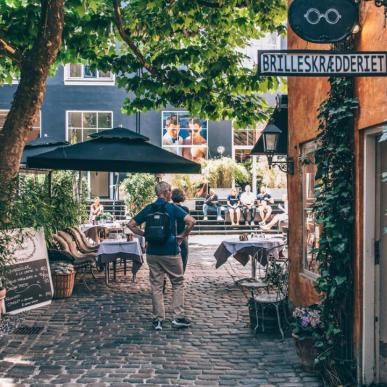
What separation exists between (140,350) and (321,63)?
12.2 ft

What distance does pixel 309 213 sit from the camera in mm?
7043

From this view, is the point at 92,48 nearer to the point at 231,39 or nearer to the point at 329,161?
the point at 231,39

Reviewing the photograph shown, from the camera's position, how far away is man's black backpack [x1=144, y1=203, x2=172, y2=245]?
706 centimetres

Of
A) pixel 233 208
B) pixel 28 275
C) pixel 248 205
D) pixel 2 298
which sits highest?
pixel 248 205

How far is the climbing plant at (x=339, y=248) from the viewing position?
5117 mm

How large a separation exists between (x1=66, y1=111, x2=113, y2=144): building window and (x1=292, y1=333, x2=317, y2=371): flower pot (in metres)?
23.0

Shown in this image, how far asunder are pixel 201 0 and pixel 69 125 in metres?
18.8

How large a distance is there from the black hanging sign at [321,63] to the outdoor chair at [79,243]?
8073 millimetres

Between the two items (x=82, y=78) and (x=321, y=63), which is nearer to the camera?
(x=321, y=63)

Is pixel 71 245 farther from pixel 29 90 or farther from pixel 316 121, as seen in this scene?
pixel 316 121

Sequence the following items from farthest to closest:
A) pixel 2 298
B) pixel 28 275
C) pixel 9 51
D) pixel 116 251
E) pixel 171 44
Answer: pixel 171 44, pixel 116 251, pixel 9 51, pixel 28 275, pixel 2 298

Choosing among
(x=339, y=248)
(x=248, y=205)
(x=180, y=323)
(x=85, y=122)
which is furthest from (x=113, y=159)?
(x=85, y=122)

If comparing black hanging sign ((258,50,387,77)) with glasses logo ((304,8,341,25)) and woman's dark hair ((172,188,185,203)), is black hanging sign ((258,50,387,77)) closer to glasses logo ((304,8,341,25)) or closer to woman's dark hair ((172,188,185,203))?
glasses logo ((304,8,341,25))

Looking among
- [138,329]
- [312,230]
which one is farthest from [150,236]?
[312,230]
